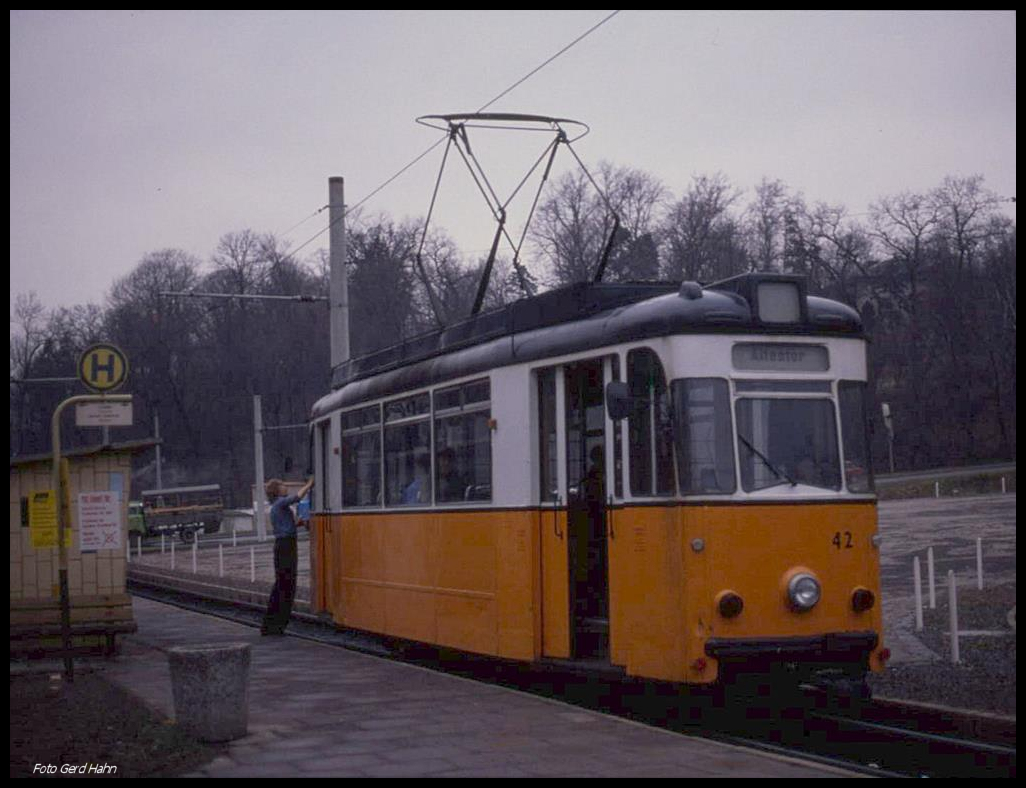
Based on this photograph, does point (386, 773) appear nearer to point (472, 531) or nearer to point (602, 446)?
point (602, 446)

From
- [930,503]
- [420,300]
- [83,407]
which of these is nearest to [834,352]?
[83,407]

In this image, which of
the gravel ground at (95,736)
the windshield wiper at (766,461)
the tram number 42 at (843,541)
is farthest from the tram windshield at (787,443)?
the gravel ground at (95,736)

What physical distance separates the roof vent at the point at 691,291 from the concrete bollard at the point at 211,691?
13.5 ft

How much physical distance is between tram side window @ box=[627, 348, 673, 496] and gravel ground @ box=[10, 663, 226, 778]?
3.58 metres

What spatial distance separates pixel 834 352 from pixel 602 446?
76.1 inches

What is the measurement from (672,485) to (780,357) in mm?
1338

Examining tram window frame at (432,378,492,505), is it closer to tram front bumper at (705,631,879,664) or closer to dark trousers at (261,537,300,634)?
tram front bumper at (705,631,879,664)

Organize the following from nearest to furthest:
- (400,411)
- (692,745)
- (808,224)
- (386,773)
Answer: (386,773), (692,745), (400,411), (808,224)

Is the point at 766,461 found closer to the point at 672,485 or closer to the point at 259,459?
the point at 672,485

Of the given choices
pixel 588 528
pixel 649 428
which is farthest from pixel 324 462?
pixel 649 428

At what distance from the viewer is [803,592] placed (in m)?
10.6

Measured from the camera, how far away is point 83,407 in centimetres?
1413

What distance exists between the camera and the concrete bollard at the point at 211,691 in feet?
31.9

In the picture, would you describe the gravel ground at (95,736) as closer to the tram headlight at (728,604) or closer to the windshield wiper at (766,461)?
the tram headlight at (728,604)
